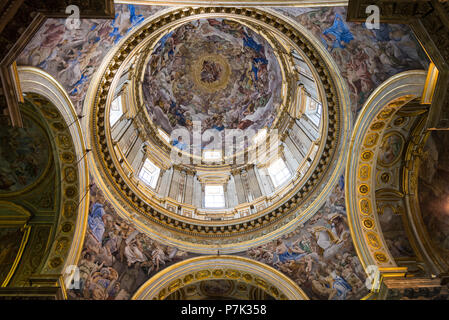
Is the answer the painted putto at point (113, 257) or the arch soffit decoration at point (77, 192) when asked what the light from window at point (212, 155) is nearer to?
the painted putto at point (113, 257)

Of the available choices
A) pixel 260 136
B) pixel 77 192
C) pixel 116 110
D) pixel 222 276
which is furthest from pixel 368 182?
pixel 116 110

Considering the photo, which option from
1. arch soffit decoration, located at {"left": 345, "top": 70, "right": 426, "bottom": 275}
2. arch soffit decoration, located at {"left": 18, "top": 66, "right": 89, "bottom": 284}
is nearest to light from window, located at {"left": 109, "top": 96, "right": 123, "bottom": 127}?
arch soffit decoration, located at {"left": 18, "top": 66, "right": 89, "bottom": 284}

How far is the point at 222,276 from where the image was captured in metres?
15.7

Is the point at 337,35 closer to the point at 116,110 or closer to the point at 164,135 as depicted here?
the point at 116,110

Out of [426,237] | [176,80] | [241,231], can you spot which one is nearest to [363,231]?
[426,237]

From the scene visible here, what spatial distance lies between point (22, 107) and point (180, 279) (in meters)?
10.0

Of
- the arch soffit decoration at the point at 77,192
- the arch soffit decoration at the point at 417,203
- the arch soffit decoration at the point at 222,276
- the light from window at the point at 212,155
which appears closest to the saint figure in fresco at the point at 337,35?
the arch soffit decoration at the point at 417,203

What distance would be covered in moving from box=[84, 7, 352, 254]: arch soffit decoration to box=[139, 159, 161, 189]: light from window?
334cm

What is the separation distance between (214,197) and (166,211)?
471 centimetres

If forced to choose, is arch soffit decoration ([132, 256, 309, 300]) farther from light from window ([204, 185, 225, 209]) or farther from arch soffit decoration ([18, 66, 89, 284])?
light from window ([204, 185, 225, 209])

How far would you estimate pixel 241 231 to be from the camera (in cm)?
1619

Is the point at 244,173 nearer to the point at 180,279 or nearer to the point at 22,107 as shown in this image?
the point at 180,279

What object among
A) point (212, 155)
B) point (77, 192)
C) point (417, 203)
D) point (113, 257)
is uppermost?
point (212, 155)

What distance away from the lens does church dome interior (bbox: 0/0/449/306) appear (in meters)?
9.55
